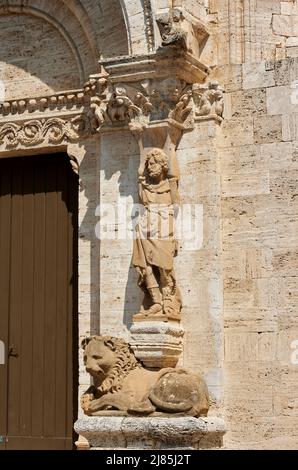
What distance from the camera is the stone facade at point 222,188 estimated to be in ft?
31.2

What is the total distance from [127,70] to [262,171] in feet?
4.76

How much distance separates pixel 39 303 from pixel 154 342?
179 centimetres

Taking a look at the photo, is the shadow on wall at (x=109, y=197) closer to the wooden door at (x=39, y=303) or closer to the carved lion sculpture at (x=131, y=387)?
the wooden door at (x=39, y=303)

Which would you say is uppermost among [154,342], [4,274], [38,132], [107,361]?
[38,132]

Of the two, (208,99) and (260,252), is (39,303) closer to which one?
(260,252)

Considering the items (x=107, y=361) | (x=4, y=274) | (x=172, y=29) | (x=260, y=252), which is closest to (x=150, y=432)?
(x=107, y=361)

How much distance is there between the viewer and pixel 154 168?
31.6ft

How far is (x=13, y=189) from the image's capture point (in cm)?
1105

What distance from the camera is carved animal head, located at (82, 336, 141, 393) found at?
9.06 metres

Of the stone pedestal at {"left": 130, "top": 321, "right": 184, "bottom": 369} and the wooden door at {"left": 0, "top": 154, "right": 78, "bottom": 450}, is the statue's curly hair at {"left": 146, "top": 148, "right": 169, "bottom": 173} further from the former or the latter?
the stone pedestal at {"left": 130, "top": 321, "right": 184, "bottom": 369}

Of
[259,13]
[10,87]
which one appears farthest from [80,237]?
[259,13]

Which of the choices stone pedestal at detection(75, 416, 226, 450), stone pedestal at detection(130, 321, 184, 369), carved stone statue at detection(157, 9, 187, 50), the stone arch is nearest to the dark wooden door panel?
stone pedestal at detection(75, 416, 226, 450)

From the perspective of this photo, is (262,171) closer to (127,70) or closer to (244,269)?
(244,269)

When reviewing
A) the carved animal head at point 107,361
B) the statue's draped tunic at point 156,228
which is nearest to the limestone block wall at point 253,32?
the statue's draped tunic at point 156,228
